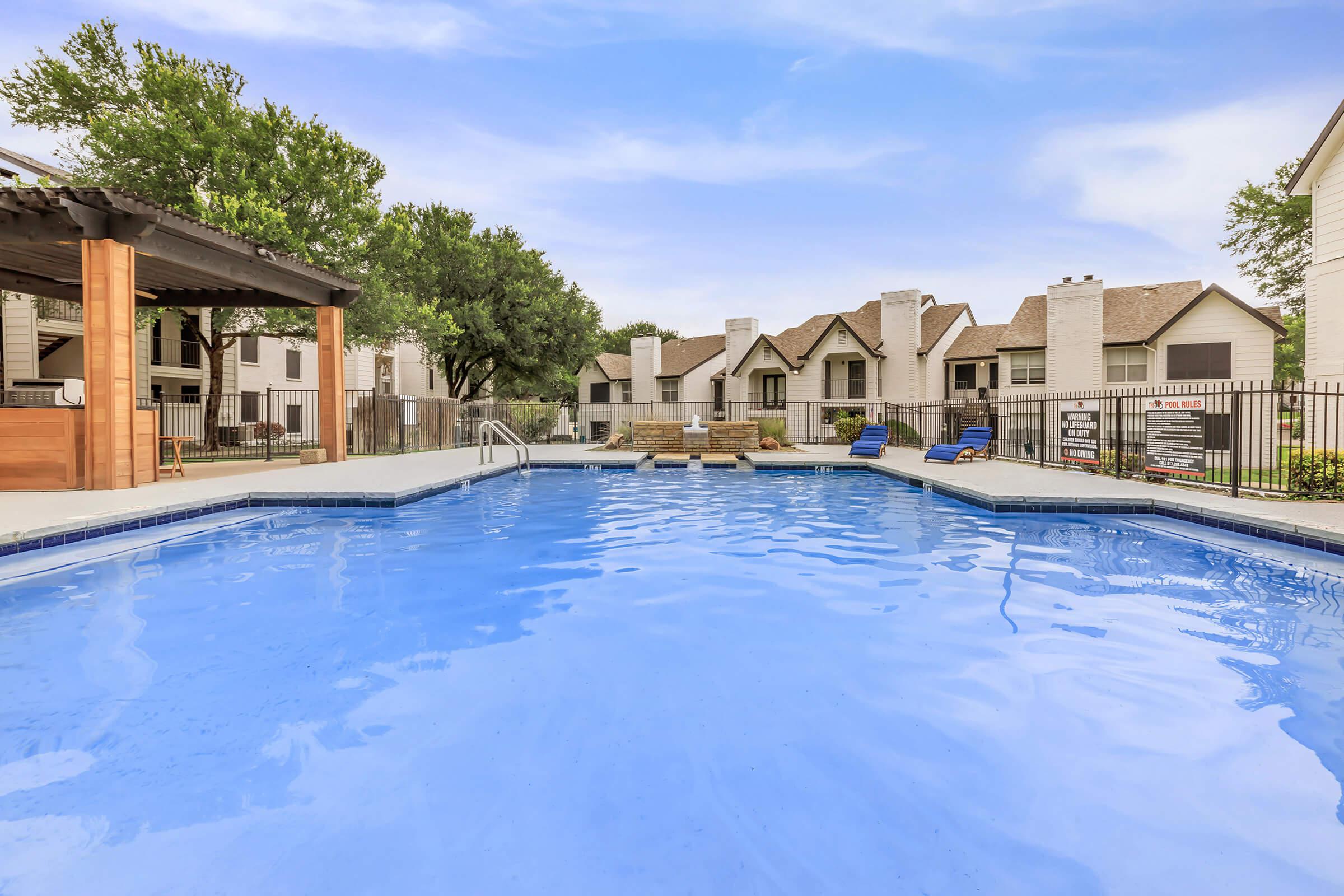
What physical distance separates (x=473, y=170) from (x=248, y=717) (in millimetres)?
18108

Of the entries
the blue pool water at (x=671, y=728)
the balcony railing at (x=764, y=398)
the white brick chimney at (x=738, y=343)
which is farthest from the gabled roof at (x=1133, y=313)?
the blue pool water at (x=671, y=728)

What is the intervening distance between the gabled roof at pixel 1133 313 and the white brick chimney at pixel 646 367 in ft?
61.7

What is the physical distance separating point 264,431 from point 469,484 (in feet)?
51.4

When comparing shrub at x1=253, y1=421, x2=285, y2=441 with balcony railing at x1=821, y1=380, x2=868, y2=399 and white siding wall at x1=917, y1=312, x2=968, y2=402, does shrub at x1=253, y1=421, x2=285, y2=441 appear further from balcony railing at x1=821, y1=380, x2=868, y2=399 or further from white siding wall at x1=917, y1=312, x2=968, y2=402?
white siding wall at x1=917, y1=312, x2=968, y2=402

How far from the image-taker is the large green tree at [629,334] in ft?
201

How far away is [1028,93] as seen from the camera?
16.6m

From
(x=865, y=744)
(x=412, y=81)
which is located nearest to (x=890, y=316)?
(x=412, y=81)

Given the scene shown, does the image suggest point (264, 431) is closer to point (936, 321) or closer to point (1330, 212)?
point (936, 321)

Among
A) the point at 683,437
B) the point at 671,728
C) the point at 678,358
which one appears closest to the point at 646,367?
the point at 678,358

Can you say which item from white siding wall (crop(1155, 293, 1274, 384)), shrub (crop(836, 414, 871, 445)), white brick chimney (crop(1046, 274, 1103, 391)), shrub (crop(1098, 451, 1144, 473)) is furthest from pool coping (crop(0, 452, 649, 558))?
white siding wall (crop(1155, 293, 1274, 384))

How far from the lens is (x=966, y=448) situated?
16.0m

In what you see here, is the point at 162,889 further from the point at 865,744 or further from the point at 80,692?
the point at 865,744

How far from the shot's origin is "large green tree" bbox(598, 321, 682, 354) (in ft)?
201

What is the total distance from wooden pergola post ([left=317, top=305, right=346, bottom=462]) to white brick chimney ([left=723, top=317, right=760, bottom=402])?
23.3 m
